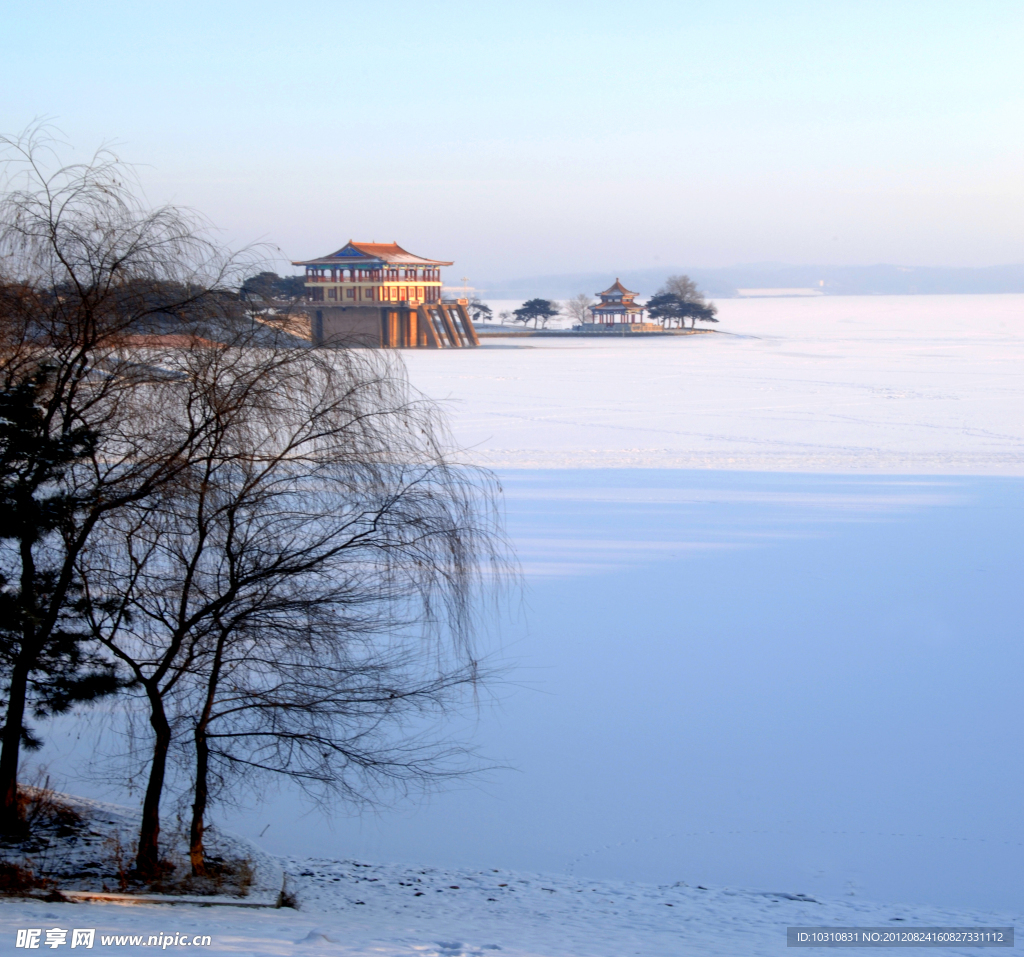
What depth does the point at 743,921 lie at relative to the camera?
443cm

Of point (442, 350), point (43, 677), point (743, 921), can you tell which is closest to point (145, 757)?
point (43, 677)

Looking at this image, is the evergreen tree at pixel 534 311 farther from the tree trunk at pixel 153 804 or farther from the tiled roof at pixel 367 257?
the tree trunk at pixel 153 804

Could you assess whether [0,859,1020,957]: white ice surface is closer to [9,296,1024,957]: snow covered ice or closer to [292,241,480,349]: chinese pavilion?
[9,296,1024,957]: snow covered ice

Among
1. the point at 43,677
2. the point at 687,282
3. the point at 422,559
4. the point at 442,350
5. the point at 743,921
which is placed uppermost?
the point at 687,282

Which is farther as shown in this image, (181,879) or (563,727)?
(563,727)

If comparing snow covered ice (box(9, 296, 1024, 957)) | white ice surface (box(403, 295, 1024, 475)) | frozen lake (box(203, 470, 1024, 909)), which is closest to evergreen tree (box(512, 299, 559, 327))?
white ice surface (box(403, 295, 1024, 475))

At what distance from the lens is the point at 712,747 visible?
6184 mm

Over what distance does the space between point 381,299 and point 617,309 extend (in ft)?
70.9

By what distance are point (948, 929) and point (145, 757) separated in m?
4.18

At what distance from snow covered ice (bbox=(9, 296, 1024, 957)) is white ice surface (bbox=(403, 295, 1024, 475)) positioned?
66.6 inches

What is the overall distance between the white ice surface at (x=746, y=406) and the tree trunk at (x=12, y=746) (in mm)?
4080

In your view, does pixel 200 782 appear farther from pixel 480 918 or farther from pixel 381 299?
pixel 381 299

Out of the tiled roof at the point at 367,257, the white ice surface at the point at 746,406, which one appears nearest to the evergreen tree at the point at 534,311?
the tiled roof at the point at 367,257

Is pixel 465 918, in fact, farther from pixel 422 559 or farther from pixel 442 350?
pixel 442 350
